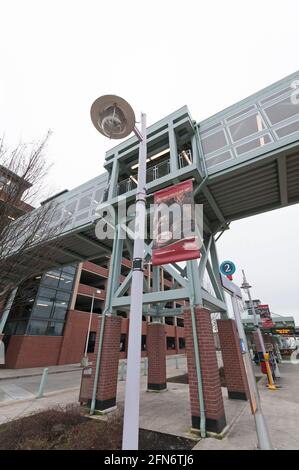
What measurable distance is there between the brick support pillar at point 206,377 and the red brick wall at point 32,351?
812 inches

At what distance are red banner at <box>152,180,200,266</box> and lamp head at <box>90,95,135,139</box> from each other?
1373 millimetres

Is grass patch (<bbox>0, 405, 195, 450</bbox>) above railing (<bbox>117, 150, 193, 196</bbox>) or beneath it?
beneath

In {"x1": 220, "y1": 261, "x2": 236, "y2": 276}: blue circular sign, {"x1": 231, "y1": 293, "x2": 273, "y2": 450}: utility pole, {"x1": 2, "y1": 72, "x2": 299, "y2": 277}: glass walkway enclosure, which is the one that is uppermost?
{"x1": 2, "y1": 72, "x2": 299, "y2": 277}: glass walkway enclosure

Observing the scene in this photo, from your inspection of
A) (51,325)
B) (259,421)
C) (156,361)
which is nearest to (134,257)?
(259,421)

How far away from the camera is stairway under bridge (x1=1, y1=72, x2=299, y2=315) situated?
7.60 m

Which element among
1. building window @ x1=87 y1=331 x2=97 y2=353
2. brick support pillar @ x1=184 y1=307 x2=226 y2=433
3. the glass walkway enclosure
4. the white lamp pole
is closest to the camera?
the white lamp pole

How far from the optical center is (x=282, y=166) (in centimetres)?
770

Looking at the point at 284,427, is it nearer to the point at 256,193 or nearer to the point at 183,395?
the point at 183,395

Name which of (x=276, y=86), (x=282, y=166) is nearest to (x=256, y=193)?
(x=282, y=166)

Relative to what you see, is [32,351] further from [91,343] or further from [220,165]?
[220,165]

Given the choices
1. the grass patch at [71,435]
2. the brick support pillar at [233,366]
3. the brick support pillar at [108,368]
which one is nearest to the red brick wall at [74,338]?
the brick support pillar at [108,368]

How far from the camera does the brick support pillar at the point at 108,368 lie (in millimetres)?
7137

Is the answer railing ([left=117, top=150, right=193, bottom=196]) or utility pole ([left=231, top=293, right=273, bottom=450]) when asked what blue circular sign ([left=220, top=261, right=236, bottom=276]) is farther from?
railing ([left=117, top=150, right=193, bottom=196])

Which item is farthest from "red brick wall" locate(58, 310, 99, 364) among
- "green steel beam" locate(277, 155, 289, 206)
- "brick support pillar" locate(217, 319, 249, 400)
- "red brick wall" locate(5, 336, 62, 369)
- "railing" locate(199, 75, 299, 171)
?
"railing" locate(199, 75, 299, 171)
